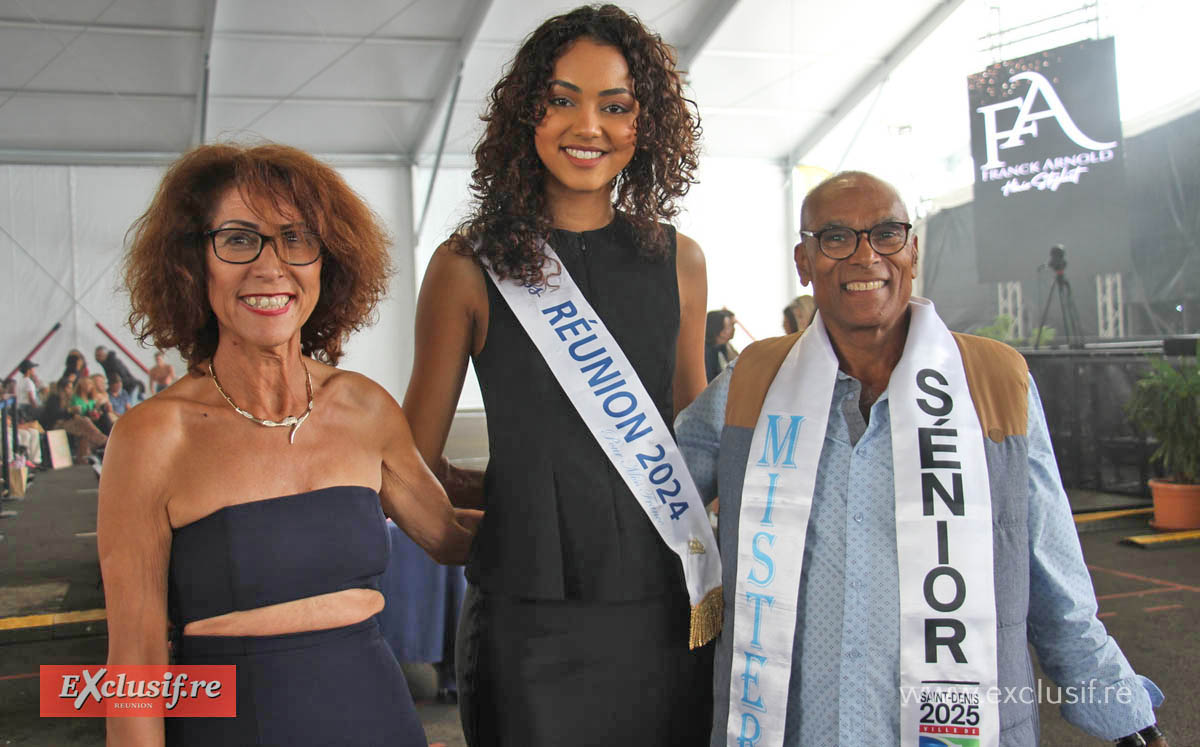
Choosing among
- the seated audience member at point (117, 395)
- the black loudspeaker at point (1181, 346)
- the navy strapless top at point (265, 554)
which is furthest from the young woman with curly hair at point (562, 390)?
the seated audience member at point (117, 395)

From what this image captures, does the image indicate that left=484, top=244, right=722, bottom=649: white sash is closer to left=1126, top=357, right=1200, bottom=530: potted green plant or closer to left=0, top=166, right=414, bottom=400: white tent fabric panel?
left=1126, top=357, right=1200, bottom=530: potted green plant

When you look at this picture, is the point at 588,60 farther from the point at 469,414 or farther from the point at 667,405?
the point at 469,414

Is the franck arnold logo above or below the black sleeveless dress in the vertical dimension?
above

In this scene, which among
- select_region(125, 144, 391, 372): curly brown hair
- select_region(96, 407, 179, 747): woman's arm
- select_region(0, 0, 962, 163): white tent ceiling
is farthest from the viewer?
select_region(0, 0, 962, 163): white tent ceiling

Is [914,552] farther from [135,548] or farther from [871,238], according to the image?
[135,548]

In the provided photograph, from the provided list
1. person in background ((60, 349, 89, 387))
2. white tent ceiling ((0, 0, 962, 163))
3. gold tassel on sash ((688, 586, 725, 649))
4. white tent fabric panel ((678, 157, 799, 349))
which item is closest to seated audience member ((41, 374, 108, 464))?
person in background ((60, 349, 89, 387))

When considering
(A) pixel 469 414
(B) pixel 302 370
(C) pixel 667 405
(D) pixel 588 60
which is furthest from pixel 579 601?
(A) pixel 469 414

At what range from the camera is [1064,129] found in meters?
8.07

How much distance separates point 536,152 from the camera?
1532 millimetres

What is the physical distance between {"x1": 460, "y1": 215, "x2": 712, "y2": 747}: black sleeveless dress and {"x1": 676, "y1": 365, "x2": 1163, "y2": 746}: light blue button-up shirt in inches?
8.3

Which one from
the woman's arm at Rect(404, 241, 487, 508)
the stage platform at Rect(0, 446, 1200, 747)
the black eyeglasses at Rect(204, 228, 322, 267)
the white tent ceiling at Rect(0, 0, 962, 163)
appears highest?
the white tent ceiling at Rect(0, 0, 962, 163)

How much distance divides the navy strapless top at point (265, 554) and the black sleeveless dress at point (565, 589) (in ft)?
0.82
